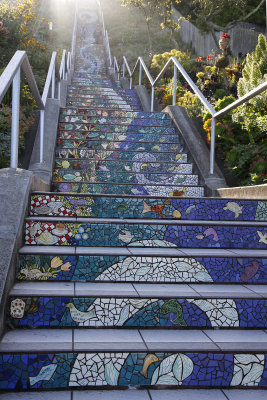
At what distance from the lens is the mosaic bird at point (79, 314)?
7.64ft

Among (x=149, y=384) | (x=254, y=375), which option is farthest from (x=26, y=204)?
(x=254, y=375)

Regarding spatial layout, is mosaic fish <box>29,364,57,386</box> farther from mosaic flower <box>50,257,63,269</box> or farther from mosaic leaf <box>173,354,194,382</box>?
mosaic flower <box>50,257,63,269</box>

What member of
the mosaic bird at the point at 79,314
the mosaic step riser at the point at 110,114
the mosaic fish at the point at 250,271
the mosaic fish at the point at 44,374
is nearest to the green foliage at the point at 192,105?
the mosaic step riser at the point at 110,114

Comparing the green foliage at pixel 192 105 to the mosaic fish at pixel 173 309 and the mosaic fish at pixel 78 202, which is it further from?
the mosaic fish at pixel 173 309


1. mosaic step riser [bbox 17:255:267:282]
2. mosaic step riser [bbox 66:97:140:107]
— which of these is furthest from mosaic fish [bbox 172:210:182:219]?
mosaic step riser [bbox 66:97:140:107]

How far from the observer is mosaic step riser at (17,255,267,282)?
8.58 feet

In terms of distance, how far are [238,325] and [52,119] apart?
3.85 meters

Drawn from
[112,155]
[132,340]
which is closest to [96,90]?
[112,155]

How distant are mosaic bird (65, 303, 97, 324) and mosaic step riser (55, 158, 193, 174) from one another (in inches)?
105

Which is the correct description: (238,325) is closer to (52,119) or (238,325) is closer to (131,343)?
(131,343)

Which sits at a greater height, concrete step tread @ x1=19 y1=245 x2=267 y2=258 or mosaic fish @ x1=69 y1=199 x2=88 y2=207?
mosaic fish @ x1=69 y1=199 x2=88 y2=207

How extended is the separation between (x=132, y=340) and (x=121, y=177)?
104 inches

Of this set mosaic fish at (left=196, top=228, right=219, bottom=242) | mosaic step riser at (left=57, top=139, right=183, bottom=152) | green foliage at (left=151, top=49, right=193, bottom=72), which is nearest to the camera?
mosaic fish at (left=196, top=228, right=219, bottom=242)

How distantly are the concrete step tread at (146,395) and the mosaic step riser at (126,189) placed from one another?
2379 millimetres
